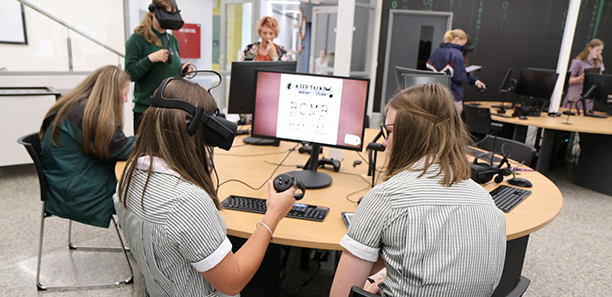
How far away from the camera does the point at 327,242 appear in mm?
1374

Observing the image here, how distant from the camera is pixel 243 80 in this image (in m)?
2.46

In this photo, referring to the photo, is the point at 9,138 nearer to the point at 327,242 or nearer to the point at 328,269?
the point at 328,269

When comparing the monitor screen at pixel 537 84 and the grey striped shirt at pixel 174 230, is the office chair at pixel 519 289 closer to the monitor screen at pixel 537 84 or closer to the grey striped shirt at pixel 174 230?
the grey striped shirt at pixel 174 230

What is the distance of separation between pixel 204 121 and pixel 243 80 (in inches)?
52.1

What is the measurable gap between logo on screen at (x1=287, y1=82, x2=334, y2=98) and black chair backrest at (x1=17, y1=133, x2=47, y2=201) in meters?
1.22

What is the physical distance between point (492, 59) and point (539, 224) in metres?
6.68

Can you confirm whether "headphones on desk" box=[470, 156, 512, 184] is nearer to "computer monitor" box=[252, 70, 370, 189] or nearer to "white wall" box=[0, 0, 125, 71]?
"computer monitor" box=[252, 70, 370, 189]

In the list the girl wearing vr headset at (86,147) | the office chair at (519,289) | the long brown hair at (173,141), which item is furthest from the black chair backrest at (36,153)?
the office chair at (519,289)

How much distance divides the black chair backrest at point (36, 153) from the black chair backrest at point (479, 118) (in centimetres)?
371

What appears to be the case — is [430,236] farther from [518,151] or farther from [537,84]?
[537,84]

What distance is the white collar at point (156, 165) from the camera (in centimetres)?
110

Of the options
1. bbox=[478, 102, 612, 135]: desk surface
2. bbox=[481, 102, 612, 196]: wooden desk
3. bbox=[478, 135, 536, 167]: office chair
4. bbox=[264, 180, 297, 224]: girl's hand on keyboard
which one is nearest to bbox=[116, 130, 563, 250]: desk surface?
bbox=[264, 180, 297, 224]: girl's hand on keyboard

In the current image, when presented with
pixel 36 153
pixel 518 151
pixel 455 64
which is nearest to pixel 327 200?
pixel 36 153

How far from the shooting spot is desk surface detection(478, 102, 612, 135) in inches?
158
